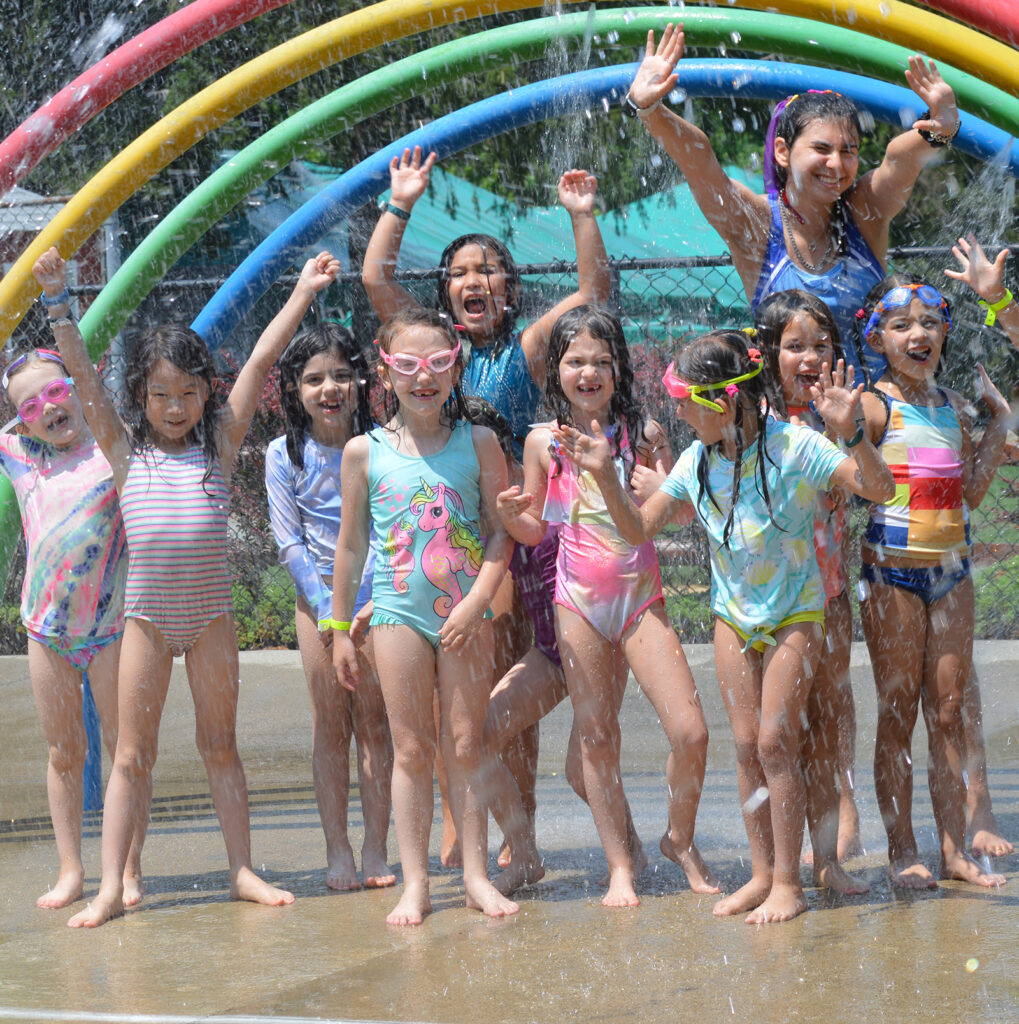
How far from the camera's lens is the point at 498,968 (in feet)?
11.4

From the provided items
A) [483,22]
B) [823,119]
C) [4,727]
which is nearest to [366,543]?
[823,119]

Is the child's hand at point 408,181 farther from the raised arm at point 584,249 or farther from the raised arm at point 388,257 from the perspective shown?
the raised arm at point 584,249

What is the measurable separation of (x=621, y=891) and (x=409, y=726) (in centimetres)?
81

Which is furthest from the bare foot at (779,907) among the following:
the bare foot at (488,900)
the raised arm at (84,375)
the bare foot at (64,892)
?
the raised arm at (84,375)

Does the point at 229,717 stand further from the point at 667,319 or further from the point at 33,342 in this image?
the point at 33,342

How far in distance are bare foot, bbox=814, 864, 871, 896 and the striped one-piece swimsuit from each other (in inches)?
81.8

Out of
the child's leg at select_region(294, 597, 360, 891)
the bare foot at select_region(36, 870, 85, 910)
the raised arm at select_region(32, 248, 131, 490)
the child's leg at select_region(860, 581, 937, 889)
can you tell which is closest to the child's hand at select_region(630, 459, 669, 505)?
the child's leg at select_region(860, 581, 937, 889)

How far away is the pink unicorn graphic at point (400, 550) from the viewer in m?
4.18

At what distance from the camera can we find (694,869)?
4.19m

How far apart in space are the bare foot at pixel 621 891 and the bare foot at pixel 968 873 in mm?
965

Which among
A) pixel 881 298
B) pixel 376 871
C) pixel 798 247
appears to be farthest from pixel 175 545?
pixel 881 298

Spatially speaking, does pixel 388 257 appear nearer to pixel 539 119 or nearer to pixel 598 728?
pixel 539 119

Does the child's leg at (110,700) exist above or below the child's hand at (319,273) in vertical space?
below

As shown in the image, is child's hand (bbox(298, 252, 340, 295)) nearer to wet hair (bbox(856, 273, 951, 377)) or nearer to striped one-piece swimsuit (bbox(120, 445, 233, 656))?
striped one-piece swimsuit (bbox(120, 445, 233, 656))
